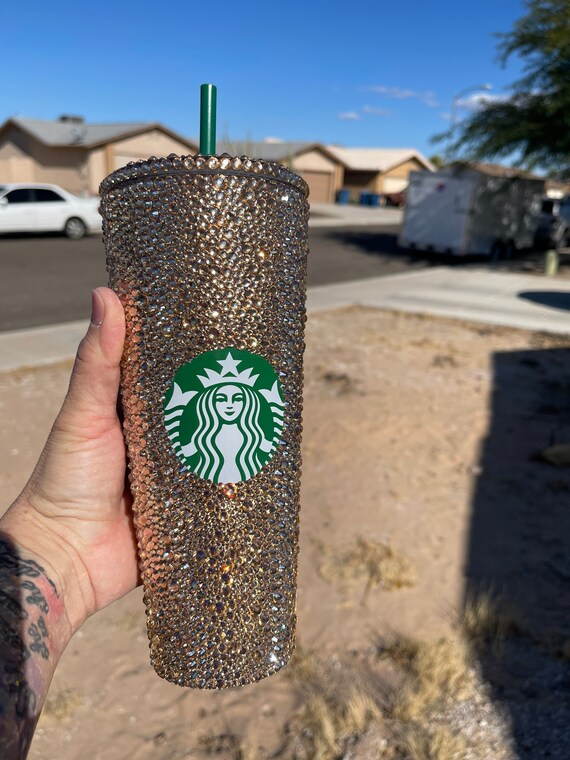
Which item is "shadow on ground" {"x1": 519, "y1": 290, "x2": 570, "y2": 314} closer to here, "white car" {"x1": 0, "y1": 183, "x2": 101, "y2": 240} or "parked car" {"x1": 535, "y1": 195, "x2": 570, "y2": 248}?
"parked car" {"x1": 535, "y1": 195, "x2": 570, "y2": 248}

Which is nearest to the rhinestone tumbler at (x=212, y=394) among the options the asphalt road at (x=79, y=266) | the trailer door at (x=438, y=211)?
the asphalt road at (x=79, y=266)

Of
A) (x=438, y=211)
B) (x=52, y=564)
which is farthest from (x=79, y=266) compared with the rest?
(x=52, y=564)

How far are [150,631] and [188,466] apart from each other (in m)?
0.42

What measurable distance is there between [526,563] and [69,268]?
39.0 feet

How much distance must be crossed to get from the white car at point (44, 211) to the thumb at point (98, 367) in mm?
17009

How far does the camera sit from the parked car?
2222cm

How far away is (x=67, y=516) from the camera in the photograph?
1.71 meters

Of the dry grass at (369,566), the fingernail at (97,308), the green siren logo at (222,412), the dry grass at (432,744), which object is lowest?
the dry grass at (432,744)

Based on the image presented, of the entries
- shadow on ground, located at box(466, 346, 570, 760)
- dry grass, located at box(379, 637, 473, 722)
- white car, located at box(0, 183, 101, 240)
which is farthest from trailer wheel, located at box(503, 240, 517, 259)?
dry grass, located at box(379, 637, 473, 722)

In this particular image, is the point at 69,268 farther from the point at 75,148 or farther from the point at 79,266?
the point at 75,148

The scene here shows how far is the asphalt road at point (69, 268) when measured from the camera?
10.0 metres

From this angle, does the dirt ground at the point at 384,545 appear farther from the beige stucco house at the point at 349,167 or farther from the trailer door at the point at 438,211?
the beige stucco house at the point at 349,167

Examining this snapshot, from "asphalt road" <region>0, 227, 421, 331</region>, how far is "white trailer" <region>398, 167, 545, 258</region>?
46.1 inches

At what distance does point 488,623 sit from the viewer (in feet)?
11.5
